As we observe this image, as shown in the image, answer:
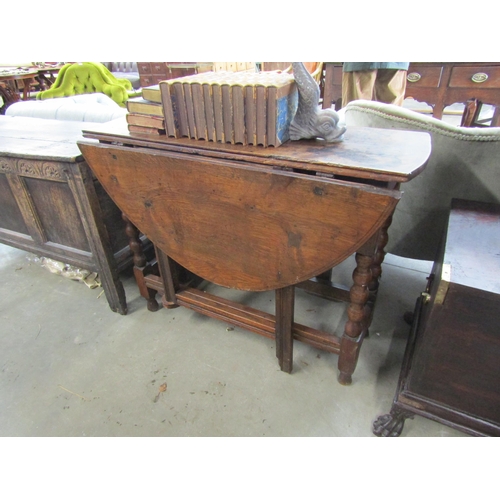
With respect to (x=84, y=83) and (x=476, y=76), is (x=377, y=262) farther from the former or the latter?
(x=84, y=83)

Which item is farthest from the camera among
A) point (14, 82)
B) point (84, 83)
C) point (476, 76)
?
point (14, 82)

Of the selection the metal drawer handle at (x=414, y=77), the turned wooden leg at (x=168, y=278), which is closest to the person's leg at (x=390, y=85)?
the metal drawer handle at (x=414, y=77)

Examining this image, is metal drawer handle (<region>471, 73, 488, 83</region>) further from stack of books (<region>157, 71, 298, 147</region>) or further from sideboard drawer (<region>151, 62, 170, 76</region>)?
sideboard drawer (<region>151, 62, 170, 76</region>)

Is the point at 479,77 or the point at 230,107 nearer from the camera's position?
the point at 230,107

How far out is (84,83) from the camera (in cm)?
409

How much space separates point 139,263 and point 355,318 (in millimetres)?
991

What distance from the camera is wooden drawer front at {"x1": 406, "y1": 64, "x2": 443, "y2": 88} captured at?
237 centimetres

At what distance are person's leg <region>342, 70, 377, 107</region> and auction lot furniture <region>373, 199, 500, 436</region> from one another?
1.30m

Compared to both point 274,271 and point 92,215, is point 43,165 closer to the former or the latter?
point 92,215

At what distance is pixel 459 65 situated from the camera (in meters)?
2.28

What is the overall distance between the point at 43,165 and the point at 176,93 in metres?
0.71

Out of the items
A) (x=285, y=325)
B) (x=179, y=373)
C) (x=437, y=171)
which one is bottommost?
(x=179, y=373)

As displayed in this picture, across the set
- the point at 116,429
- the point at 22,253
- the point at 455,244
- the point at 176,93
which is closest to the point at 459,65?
the point at 455,244

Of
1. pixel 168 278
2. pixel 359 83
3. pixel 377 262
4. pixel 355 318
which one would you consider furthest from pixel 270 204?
pixel 359 83
